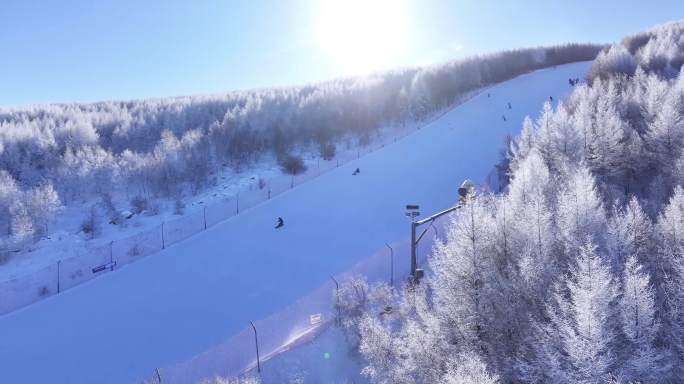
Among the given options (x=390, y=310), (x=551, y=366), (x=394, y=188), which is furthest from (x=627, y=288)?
(x=394, y=188)

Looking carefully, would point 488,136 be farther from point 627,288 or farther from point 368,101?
point 627,288

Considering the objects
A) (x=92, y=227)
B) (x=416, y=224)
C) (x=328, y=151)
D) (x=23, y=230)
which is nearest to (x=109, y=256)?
(x=92, y=227)

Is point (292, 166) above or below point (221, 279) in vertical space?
above

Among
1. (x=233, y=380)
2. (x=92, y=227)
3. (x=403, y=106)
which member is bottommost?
(x=92, y=227)

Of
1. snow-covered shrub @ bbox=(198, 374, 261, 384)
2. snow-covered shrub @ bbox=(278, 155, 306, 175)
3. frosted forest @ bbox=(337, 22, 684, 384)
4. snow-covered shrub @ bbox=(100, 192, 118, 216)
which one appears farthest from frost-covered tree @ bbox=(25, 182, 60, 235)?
frosted forest @ bbox=(337, 22, 684, 384)

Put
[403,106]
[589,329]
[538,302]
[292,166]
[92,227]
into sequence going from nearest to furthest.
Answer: [589,329]
[538,302]
[92,227]
[292,166]
[403,106]

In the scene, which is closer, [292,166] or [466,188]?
[466,188]

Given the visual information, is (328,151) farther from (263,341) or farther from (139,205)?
(263,341)

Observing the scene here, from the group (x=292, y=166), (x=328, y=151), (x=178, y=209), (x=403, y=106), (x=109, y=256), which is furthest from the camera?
(x=403, y=106)
